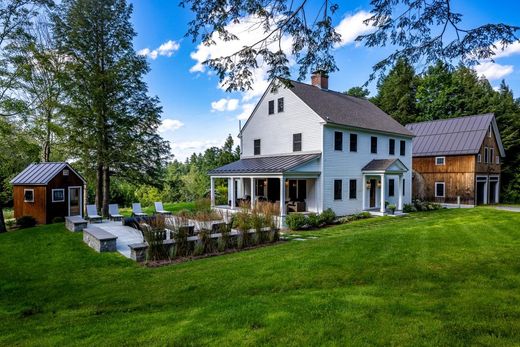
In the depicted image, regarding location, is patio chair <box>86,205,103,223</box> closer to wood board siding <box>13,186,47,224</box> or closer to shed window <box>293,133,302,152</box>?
wood board siding <box>13,186,47,224</box>

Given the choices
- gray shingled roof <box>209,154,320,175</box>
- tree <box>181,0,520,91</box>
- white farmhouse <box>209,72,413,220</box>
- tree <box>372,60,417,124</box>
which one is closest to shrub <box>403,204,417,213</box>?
white farmhouse <box>209,72,413,220</box>

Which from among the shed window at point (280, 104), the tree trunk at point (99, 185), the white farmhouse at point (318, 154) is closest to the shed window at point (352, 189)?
the white farmhouse at point (318, 154)

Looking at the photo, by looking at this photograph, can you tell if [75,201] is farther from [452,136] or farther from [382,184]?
[452,136]

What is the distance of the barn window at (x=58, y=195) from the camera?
49.9 ft

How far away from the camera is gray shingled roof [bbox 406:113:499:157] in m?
23.4

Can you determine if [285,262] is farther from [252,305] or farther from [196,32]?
[196,32]

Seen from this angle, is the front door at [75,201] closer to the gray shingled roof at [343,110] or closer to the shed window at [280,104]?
the shed window at [280,104]

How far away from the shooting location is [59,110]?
56.5 ft

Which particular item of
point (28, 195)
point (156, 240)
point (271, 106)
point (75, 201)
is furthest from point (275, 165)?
point (28, 195)

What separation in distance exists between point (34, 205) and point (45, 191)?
1.15m

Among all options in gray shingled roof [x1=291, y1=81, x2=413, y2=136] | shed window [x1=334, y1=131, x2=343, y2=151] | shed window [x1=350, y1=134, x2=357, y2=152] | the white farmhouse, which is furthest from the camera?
shed window [x1=350, y1=134, x2=357, y2=152]

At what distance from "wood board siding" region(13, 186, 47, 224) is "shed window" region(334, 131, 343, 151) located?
15.3 meters

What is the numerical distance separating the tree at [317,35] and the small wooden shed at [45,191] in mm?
13654

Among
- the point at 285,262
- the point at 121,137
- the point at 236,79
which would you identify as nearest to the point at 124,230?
the point at 121,137
